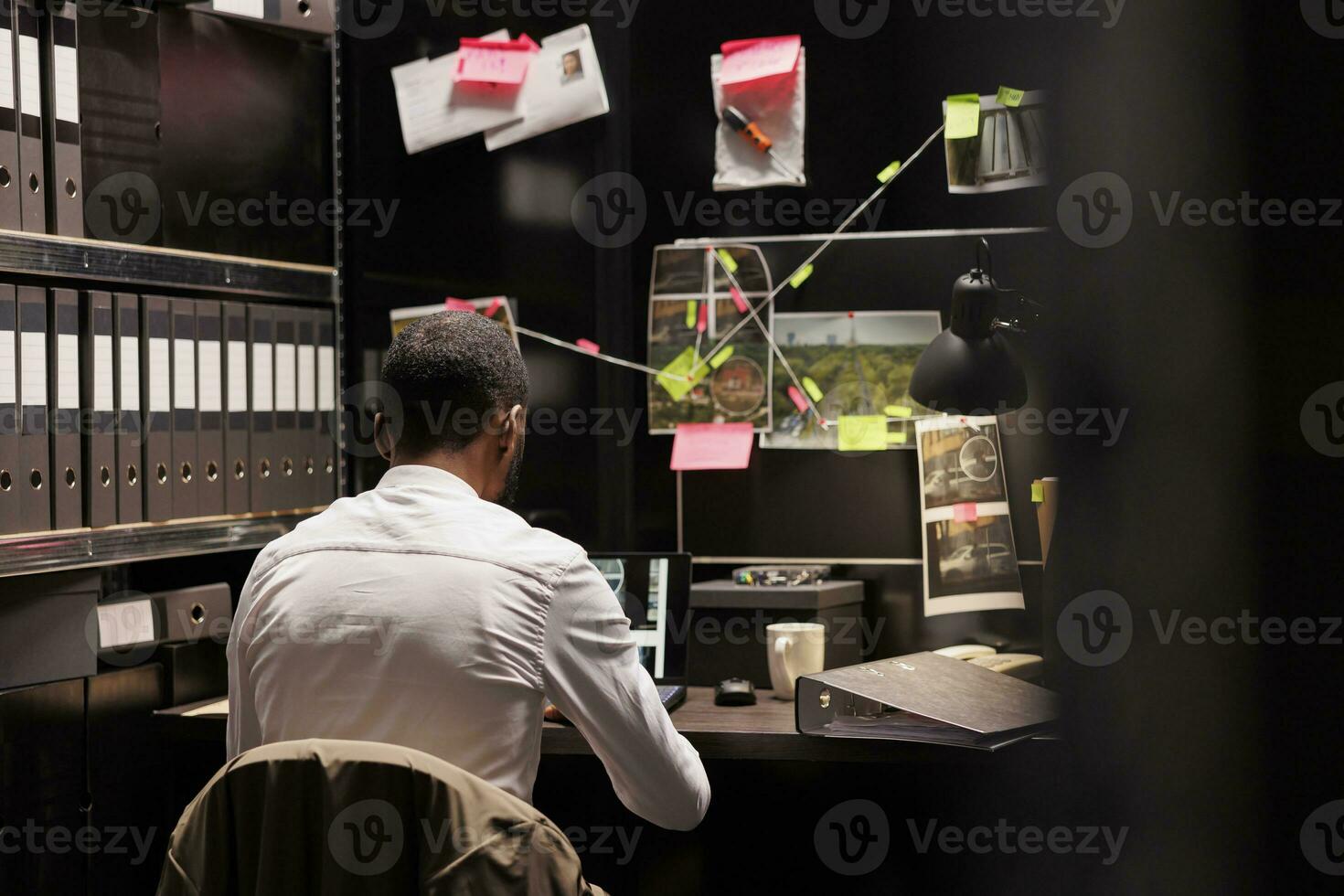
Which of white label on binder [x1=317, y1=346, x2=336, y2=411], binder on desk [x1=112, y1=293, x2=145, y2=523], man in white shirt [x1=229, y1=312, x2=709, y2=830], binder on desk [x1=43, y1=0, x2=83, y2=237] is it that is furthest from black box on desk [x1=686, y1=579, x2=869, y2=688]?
binder on desk [x1=43, y1=0, x2=83, y2=237]

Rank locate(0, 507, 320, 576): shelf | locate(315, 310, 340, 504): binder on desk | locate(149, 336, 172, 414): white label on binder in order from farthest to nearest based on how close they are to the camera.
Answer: locate(315, 310, 340, 504): binder on desk, locate(149, 336, 172, 414): white label on binder, locate(0, 507, 320, 576): shelf

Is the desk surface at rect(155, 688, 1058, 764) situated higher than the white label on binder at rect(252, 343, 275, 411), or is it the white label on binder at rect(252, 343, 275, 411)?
the white label on binder at rect(252, 343, 275, 411)

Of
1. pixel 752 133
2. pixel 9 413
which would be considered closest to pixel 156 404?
pixel 9 413

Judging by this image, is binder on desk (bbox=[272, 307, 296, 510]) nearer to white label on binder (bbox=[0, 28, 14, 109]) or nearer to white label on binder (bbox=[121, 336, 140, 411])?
white label on binder (bbox=[121, 336, 140, 411])

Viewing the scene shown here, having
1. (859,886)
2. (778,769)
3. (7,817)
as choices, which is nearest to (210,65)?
(7,817)

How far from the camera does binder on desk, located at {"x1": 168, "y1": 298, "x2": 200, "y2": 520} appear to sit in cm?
203

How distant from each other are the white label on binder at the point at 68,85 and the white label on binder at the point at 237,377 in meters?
0.45

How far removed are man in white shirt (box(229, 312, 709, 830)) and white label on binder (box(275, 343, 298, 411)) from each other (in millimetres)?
972

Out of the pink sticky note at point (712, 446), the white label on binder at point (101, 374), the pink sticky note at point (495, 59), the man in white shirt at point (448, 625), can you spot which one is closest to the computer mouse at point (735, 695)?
the pink sticky note at point (712, 446)

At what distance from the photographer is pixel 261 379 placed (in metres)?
2.19

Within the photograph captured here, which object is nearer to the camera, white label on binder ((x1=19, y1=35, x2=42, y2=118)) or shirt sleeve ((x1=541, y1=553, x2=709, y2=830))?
shirt sleeve ((x1=541, y1=553, x2=709, y2=830))

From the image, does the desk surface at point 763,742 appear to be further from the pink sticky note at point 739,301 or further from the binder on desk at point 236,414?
the pink sticky note at point 739,301

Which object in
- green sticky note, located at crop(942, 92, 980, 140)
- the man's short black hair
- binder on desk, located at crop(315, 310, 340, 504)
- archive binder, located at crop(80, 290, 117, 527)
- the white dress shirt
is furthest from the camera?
binder on desk, located at crop(315, 310, 340, 504)

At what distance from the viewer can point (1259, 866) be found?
0.35m
